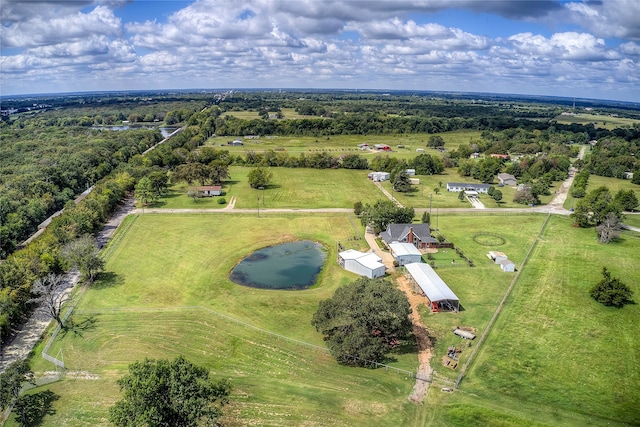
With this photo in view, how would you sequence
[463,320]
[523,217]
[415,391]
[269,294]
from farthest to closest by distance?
[523,217], [269,294], [463,320], [415,391]

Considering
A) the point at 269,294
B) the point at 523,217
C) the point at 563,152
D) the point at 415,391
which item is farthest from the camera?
the point at 563,152

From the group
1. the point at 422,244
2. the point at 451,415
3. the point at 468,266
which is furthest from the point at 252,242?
the point at 451,415

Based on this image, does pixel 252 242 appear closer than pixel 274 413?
No

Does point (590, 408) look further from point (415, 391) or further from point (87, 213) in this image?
point (87, 213)

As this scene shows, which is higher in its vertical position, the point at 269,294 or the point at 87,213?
the point at 87,213

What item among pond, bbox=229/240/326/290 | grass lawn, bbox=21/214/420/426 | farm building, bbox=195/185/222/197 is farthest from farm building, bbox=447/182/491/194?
farm building, bbox=195/185/222/197

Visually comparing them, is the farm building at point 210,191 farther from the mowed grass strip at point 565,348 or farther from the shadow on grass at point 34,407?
the mowed grass strip at point 565,348

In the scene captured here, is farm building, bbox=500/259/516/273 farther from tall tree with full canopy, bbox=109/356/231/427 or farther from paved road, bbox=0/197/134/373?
paved road, bbox=0/197/134/373

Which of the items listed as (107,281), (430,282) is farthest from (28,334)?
(430,282)
